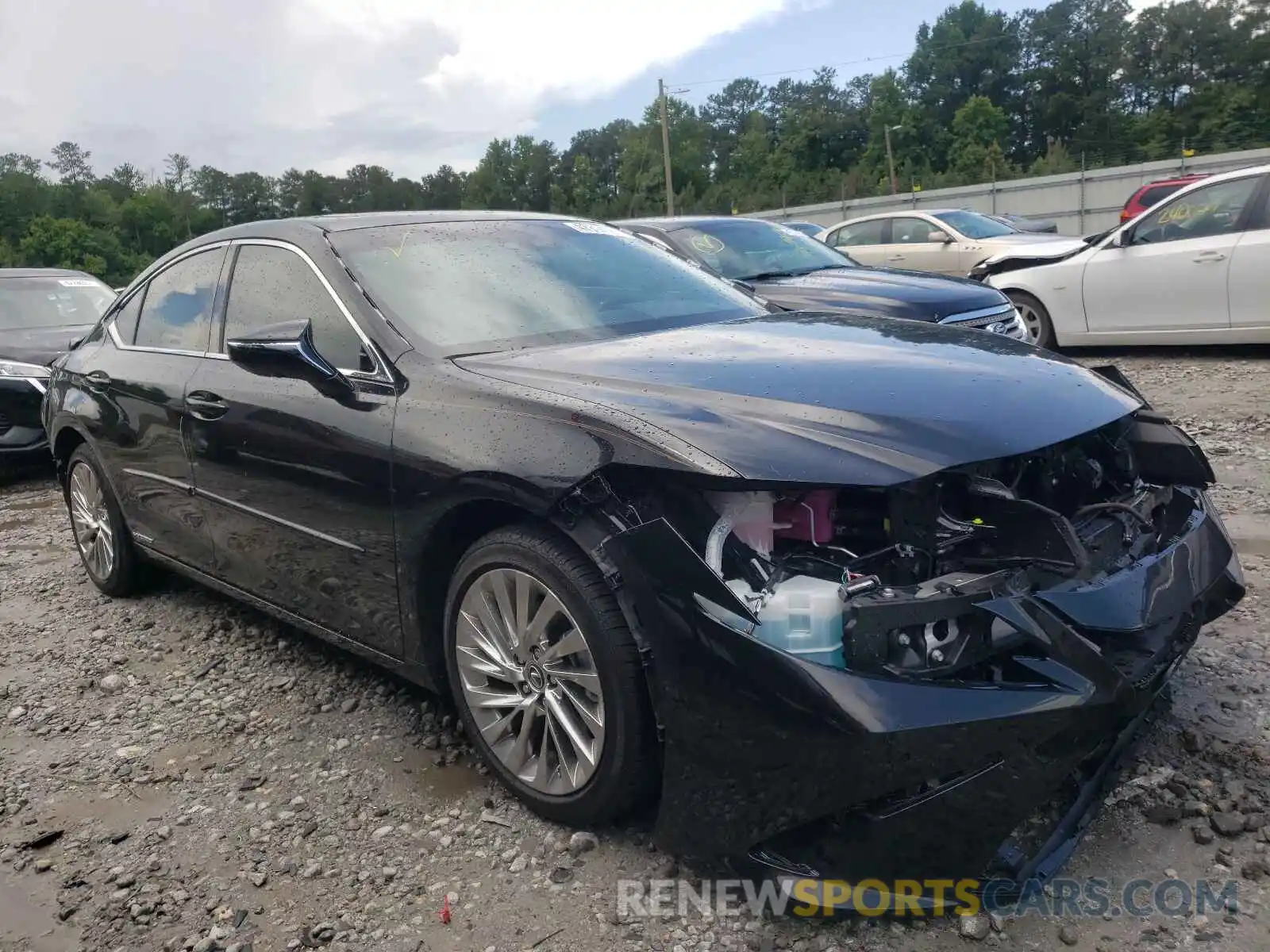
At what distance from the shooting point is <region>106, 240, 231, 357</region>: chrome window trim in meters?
4.02

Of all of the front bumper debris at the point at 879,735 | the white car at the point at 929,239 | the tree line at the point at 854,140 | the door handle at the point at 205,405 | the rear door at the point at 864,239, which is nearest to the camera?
the front bumper debris at the point at 879,735

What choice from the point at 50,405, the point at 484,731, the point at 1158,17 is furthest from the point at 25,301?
the point at 1158,17

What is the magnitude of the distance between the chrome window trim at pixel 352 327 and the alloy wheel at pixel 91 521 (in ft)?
4.73

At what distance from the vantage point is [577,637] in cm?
247

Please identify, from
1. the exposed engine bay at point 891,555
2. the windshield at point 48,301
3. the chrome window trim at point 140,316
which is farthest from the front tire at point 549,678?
the windshield at point 48,301

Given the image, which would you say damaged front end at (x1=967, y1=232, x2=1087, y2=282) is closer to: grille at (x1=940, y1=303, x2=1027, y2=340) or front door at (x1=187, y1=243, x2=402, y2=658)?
grille at (x1=940, y1=303, x2=1027, y2=340)

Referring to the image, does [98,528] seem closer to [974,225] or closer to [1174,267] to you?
[1174,267]

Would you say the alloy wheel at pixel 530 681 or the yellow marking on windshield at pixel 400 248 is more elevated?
the yellow marking on windshield at pixel 400 248

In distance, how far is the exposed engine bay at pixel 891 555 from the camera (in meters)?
2.07

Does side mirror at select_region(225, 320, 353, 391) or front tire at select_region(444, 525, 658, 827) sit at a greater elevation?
side mirror at select_region(225, 320, 353, 391)

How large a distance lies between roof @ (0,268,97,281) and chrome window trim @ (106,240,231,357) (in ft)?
18.3

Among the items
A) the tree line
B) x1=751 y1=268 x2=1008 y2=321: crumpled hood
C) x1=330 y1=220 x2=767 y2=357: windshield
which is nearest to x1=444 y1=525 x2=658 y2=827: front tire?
x1=330 y1=220 x2=767 y2=357: windshield

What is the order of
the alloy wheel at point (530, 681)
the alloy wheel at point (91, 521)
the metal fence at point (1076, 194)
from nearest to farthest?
the alloy wheel at point (530, 681)
the alloy wheel at point (91, 521)
the metal fence at point (1076, 194)

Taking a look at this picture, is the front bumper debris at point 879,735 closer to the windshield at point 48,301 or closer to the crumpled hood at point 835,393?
the crumpled hood at point 835,393
